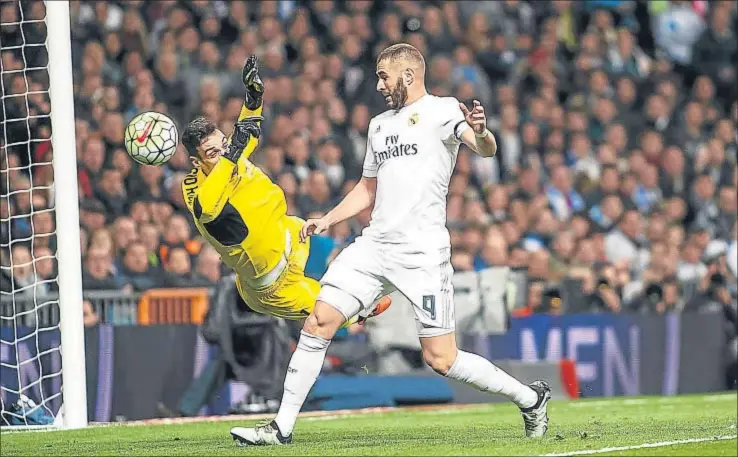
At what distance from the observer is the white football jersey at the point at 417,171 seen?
28.3 ft

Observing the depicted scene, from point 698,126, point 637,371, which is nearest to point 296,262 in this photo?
point 637,371

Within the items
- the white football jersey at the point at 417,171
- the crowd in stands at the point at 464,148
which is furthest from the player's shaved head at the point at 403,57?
the crowd in stands at the point at 464,148

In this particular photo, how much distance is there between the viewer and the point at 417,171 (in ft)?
28.3

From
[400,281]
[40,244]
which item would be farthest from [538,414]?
[40,244]

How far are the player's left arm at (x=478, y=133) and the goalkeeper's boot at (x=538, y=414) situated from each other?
148 cm

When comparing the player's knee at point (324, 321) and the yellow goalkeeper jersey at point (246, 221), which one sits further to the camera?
the yellow goalkeeper jersey at point (246, 221)

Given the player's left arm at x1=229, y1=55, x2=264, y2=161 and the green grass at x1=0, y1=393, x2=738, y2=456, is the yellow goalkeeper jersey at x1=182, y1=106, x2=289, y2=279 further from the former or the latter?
the green grass at x1=0, y1=393, x2=738, y2=456

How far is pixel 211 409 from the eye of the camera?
14.1m

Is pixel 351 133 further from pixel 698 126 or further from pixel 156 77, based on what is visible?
pixel 698 126

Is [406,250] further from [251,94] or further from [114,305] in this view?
[114,305]

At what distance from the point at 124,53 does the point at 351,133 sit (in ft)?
9.47

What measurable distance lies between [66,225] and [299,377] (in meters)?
4.01

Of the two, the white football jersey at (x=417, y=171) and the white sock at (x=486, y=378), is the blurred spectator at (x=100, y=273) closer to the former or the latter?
the white football jersey at (x=417, y=171)

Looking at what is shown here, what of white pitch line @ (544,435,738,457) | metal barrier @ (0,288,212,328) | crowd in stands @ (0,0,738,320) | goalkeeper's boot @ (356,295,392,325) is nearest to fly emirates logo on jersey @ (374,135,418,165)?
goalkeeper's boot @ (356,295,392,325)
